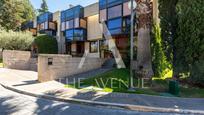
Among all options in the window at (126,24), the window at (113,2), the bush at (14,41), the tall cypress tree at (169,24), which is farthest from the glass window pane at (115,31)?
the bush at (14,41)

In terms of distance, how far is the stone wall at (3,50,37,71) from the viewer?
72.7 feet

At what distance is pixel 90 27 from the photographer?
31.7 meters

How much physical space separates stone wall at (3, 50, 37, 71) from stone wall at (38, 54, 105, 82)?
6.21 m

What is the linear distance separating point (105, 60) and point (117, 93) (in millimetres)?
10163

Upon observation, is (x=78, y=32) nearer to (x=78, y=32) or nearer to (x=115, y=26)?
(x=78, y=32)

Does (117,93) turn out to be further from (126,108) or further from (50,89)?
(50,89)

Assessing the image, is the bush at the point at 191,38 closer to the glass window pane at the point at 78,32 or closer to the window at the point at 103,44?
the window at the point at 103,44

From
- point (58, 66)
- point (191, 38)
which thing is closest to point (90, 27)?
point (58, 66)

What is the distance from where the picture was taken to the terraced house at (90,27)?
993 inches

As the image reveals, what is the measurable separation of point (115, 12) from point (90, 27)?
6571 mm

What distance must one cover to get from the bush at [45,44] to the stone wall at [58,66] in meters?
17.2

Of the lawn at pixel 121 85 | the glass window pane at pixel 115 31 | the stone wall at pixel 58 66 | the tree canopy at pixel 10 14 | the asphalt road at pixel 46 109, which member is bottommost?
the asphalt road at pixel 46 109

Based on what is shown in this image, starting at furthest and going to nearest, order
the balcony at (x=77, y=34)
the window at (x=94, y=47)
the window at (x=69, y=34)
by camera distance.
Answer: the window at (x=69, y=34), the balcony at (x=77, y=34), the window at (x=94, y=47)

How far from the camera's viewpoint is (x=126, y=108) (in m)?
8.70
